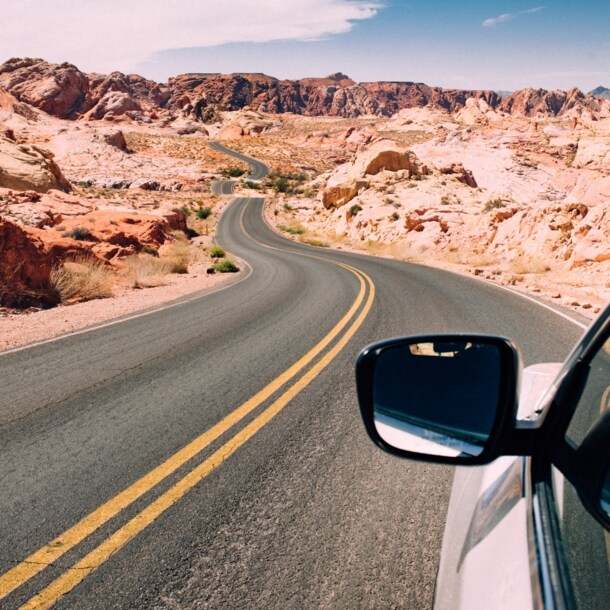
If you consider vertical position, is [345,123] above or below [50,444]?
A: above

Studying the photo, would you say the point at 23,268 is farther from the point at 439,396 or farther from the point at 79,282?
the point at 439,396

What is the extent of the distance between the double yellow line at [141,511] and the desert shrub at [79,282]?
357 inches

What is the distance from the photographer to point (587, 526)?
1037mm

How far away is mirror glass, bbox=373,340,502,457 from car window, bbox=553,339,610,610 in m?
0.23

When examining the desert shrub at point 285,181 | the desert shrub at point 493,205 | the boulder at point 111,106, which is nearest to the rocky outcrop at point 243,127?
the boulder at point 111,106

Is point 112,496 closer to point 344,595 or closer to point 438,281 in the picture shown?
point 344,595

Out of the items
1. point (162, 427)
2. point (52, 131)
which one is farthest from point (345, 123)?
point (162, 427)

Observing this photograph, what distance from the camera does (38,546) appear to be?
261cm

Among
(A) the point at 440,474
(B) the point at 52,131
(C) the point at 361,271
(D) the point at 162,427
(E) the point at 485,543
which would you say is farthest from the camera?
(B) the point at 52,131

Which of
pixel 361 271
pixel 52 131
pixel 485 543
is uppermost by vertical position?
pixel 52 131

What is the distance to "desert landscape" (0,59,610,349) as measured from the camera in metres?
12.1

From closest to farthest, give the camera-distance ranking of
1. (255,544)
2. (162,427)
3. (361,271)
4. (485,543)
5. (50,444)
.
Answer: (485,543), (255,544), (50,444), (162,427), (361,271)

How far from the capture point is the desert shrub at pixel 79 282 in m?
12.0

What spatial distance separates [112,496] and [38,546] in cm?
53
